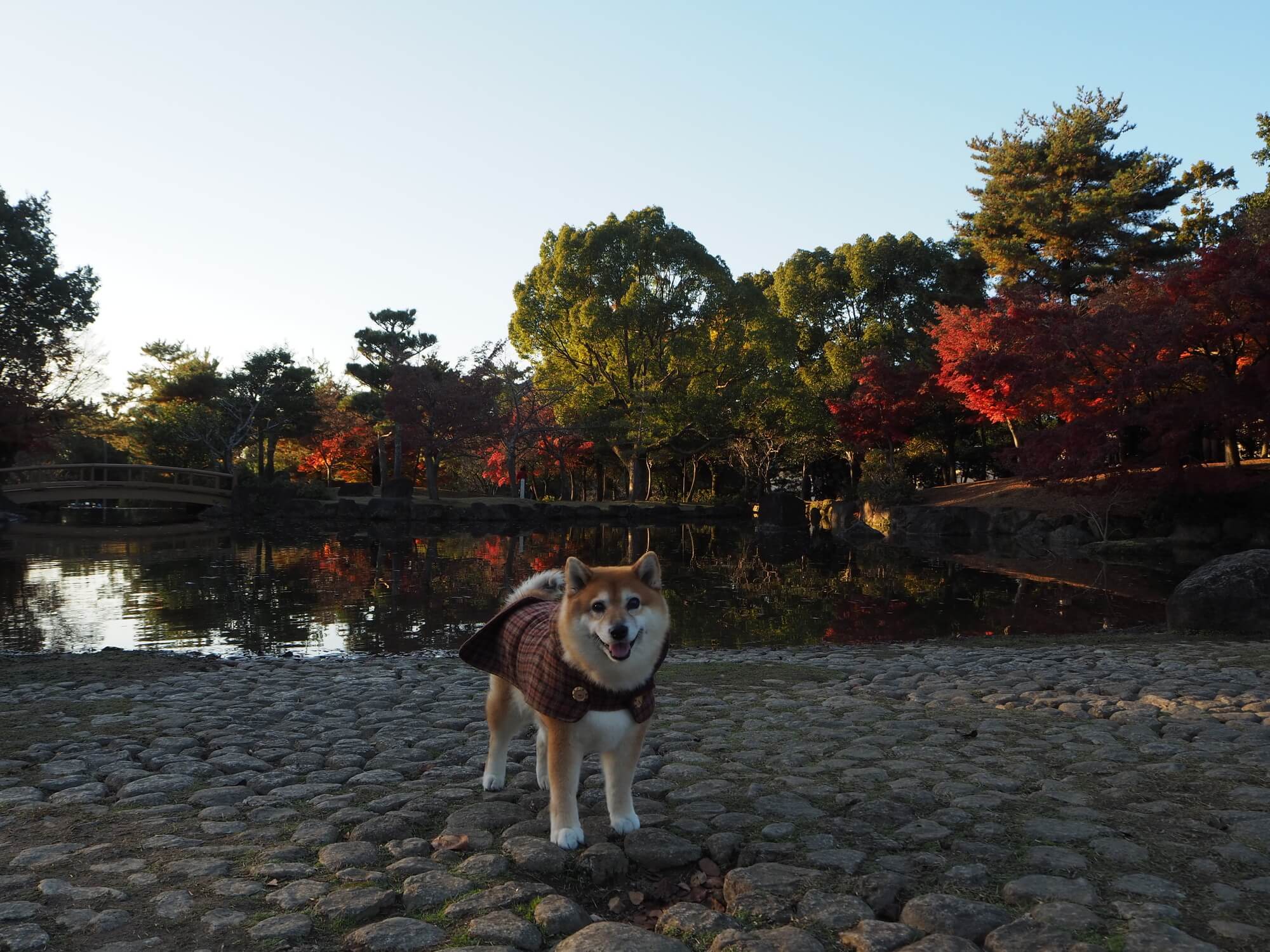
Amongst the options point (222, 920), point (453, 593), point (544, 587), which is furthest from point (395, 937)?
point (453, 593)

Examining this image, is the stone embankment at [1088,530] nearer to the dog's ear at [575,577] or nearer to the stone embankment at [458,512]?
the stone embankment at [458,512]

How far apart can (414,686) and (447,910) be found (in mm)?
4535

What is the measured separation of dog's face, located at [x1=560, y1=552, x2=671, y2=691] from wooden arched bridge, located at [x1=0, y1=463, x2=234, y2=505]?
3965 centimetres

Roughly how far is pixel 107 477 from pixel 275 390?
8.23 meters

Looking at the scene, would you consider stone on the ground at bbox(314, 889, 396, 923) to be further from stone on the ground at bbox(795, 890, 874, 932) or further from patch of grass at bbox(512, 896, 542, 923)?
stone on the ground at bbox(795, 890, 874, 932)

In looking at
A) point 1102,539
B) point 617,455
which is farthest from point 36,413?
point 1102,539

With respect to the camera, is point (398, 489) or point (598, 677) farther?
point (398, 489)

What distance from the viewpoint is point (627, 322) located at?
39531 millimetres

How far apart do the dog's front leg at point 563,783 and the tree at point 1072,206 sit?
30.9 metres

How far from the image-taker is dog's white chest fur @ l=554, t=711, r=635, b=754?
3.43 m

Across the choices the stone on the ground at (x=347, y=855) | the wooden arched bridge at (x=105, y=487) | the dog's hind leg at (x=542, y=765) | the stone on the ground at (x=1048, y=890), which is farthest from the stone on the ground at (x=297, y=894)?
the wooden arched bridge at (x=105, y=487)

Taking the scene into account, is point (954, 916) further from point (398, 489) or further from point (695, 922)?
point (398, 489)

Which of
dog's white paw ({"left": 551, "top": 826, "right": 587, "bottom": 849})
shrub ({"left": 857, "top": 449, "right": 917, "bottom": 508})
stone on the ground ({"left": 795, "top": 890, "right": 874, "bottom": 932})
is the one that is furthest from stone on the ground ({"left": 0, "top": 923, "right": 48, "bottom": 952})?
shrub ({"left": 857, "top": 449, "right": 917, "bottom": 508})

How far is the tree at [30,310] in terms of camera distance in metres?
30.0
